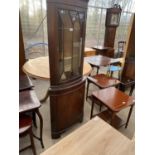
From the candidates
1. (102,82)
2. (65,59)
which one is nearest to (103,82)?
(102,82)

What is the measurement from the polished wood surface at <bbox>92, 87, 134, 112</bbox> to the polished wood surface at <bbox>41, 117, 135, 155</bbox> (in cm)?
72

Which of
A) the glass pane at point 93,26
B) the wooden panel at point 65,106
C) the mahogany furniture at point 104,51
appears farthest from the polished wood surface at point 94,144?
the glass pane at point 93,26

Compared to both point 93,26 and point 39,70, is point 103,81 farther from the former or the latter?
point 93,26

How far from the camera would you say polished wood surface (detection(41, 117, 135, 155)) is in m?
0.90

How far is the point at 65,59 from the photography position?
158 centimetres

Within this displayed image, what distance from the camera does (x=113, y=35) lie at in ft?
16.7

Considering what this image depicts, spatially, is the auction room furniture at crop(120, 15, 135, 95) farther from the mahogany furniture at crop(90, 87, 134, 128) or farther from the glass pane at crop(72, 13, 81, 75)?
the glass pane at crop(72, 13, 81, 75)

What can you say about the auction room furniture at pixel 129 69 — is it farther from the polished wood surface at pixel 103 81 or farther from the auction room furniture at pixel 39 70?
the auction room furniture at pixel 39 70

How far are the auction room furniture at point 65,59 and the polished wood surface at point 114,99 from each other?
0.31 m

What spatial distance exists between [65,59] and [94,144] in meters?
0.96

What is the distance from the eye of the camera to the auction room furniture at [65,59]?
131 cm

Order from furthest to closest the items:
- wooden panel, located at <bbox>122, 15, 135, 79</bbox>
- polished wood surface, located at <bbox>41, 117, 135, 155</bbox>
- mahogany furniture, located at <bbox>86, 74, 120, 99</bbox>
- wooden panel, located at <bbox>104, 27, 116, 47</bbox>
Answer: wooden panel, located at <bbox>104, 27, 116, 47</bbox>, wooden panel, located at <bbox>122, 15, 135, 79</bbox>, mahogany furniture, located at <bbox>86, 74, 120, 99</bbox>, polished wood surface, located at <bbox>41, 117, 135, 155</bbox>

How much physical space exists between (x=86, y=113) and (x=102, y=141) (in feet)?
4.86

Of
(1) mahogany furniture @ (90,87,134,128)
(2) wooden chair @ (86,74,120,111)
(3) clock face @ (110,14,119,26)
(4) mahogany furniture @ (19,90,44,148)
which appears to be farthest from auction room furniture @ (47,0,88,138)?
(3) clock face @ (110,14,119,26)
